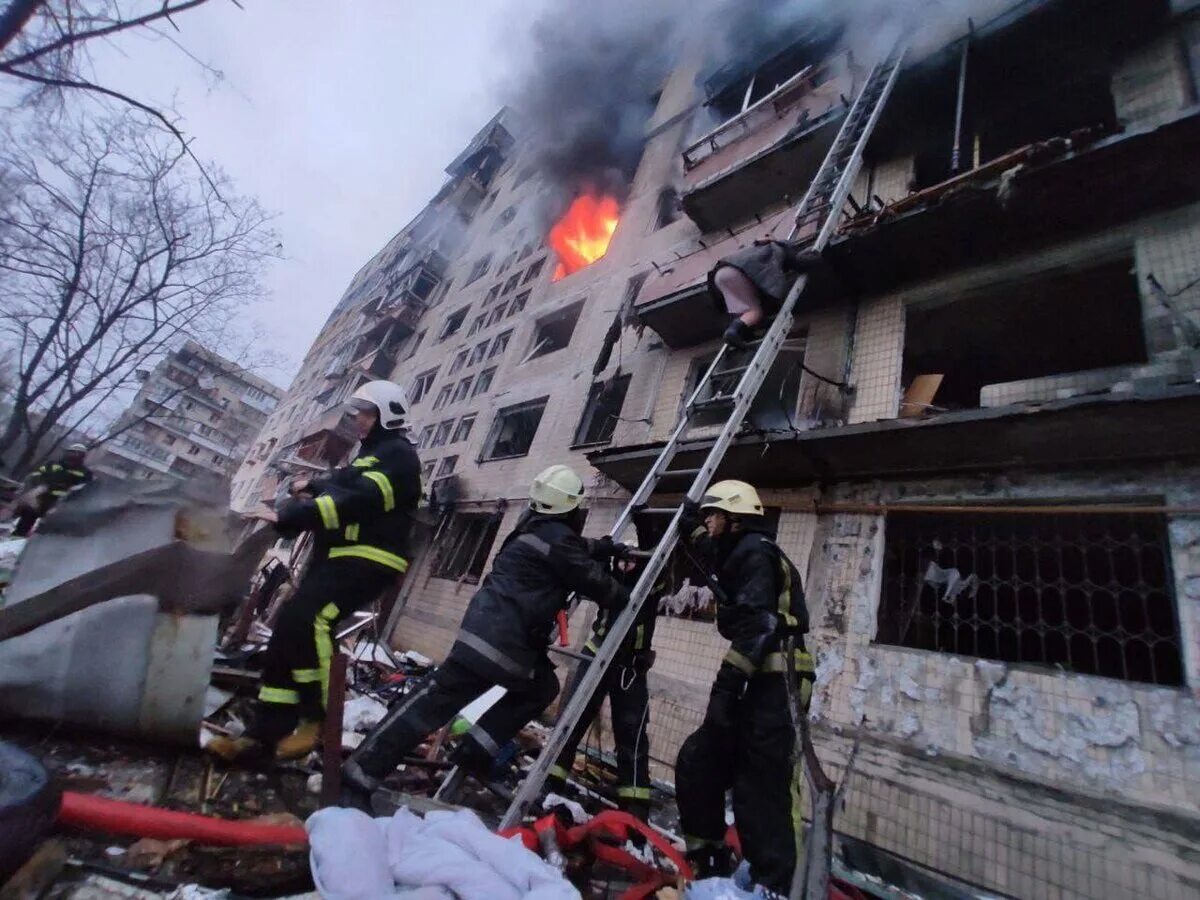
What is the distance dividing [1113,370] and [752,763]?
4.41 metres

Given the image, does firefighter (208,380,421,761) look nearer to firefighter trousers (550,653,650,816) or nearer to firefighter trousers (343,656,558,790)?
firefighter trousers (343,656,558,790)

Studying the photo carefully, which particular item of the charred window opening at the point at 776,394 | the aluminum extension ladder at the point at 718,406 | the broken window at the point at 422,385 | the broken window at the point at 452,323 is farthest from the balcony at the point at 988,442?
the broken window at the point at 452,323

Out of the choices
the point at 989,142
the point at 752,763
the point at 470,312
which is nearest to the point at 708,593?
the point at 752,763

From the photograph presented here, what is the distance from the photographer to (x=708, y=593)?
245 inches

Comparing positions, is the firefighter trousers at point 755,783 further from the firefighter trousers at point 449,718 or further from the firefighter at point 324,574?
the firefighter at point 324,574

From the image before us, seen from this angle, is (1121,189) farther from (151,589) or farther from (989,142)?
(151,589)

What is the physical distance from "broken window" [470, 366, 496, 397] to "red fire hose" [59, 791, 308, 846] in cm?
1326

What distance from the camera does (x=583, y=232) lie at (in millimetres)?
16062

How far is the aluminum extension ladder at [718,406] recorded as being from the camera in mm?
2733

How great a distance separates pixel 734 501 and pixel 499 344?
13.4 m

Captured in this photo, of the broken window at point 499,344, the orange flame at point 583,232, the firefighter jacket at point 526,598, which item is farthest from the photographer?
the broken window at point 499,344

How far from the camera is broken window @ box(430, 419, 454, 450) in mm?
14926

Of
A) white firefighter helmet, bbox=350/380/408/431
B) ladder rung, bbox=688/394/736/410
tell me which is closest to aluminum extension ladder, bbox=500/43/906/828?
ladder rung, bbox=688/394/736/410

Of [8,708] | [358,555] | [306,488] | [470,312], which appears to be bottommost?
[8,708]
